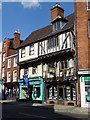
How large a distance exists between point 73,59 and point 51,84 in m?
4.55

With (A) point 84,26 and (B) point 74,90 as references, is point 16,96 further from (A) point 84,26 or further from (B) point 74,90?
(A) point 84,26

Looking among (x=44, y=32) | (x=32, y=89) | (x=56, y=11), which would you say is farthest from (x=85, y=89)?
(x=56, y=11)

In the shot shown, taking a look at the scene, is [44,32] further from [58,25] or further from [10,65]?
[10,65]

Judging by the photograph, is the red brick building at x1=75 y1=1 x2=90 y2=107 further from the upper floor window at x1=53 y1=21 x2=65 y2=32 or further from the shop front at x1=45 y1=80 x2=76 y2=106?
the upper floor window at x1=53 y1=21 x2=65 y2=32

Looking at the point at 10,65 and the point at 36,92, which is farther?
the point at 10,65

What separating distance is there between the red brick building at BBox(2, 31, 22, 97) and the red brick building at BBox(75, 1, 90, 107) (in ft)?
47.4

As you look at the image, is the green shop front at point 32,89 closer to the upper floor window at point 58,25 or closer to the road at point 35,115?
the upper floor window at point 58,25

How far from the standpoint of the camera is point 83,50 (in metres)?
22.8

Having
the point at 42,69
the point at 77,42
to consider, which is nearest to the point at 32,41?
the point at 42,69

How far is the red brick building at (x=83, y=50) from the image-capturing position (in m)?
22.3

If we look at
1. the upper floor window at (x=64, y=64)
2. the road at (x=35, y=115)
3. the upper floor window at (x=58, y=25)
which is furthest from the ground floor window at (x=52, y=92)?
Answer: the road at (x=35, y=115)

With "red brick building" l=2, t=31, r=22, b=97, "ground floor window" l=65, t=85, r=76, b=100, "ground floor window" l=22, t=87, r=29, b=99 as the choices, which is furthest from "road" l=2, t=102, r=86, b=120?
"red brick building" l=2, t=31, r=22, b=97

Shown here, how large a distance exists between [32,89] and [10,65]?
9684 mm

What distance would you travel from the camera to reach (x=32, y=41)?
3064 cm
